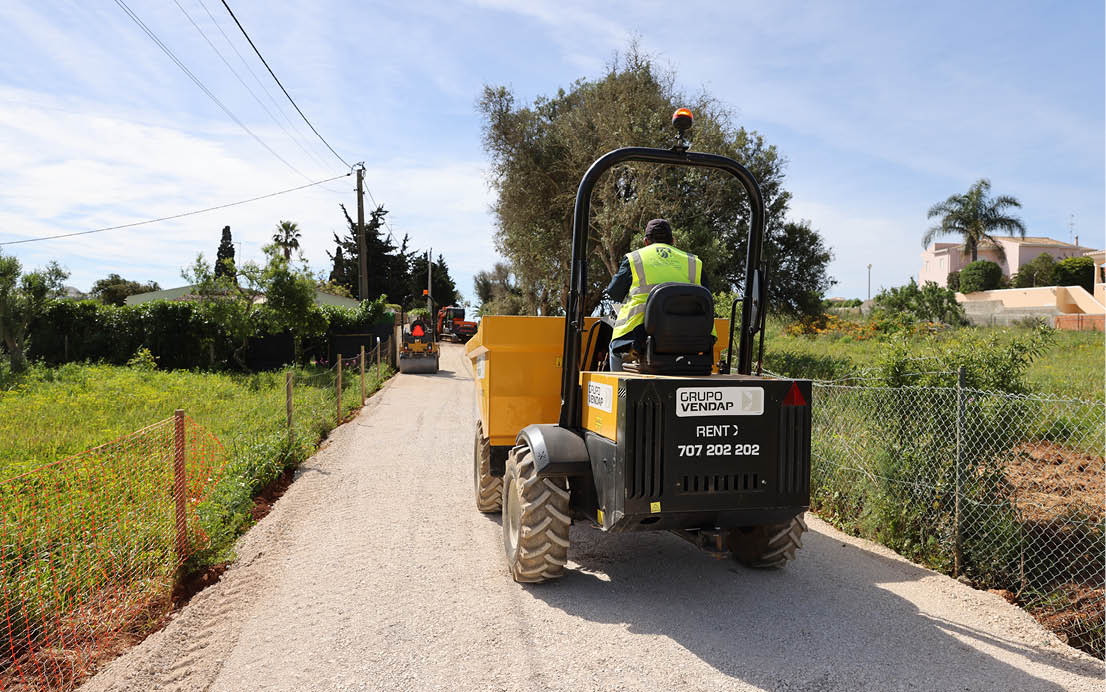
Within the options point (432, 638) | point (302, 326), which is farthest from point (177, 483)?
point (302, 326)

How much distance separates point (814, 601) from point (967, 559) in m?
1.51

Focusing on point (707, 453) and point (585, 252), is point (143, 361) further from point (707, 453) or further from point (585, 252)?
point (707, 453)

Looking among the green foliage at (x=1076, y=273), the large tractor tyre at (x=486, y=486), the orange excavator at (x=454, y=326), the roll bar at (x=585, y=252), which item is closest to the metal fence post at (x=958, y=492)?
the roll bar at (x=585, y=252)

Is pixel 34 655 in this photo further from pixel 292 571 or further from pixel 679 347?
pixel 679 347

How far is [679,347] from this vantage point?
441 cm

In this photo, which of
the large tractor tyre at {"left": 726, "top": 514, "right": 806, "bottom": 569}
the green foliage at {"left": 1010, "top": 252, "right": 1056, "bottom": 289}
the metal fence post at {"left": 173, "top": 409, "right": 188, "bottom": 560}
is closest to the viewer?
the large tractor tyre at {"left": 726, "top": 514, "right": 806, "bottom": 569}

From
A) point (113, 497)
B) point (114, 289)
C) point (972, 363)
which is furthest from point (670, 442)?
point (114, 289)

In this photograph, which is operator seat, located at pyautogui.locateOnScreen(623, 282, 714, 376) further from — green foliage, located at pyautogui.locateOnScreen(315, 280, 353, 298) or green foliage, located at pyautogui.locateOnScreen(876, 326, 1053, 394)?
green foliage, located at pyautogui.locateOnScreen(315, 280, 353, 298)

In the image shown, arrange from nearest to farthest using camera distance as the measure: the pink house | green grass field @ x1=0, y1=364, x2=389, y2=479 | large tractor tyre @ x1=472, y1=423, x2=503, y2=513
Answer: large tractor tyre @ x1=472, y1=423, x2=503, y2=513, green grass field @ x1=0, y1=364, x2=389, y2=479, the pink house

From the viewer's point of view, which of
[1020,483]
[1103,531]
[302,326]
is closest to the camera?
[1103,531]

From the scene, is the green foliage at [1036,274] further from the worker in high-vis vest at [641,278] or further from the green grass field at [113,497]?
the worker in high-vis vest at [641,278]

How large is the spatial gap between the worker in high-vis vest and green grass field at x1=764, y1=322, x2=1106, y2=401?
3222 mm

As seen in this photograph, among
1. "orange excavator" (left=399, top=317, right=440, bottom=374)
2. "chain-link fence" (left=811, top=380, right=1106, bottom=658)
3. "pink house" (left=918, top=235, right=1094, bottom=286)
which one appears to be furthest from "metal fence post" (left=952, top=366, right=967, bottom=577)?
"pink house" (left=918, top=235, right=1094, bottom=286)

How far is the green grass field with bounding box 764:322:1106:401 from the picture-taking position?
8758mm
